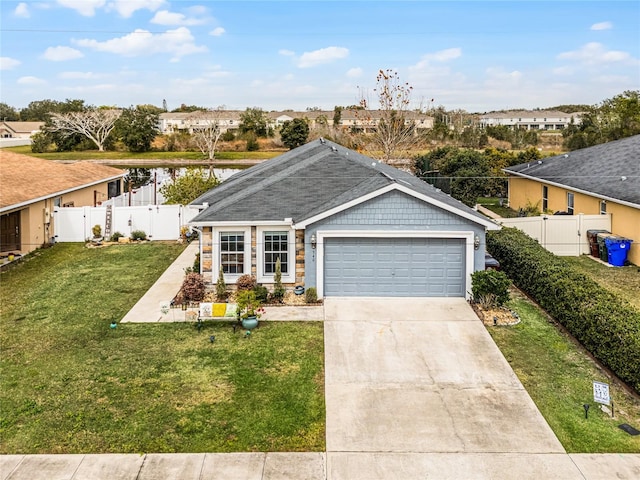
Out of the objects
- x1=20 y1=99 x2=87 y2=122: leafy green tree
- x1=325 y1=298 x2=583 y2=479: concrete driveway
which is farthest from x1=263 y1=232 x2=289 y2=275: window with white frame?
x1=20 y1=99 x2=87 y2=122: leafy green tree

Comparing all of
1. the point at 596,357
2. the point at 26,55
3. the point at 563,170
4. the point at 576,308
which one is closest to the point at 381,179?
the point at 576,308

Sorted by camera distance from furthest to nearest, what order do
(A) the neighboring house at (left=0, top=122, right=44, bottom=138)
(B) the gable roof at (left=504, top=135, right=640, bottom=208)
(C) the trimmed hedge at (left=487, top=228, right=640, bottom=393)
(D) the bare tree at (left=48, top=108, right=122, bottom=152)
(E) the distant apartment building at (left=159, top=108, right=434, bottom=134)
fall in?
(A) the neighboring house at (left=0, top=122, right=44, bottom=138), (E) the distant apartment building at (left=159, top=108, right=434, bottom=134), (D) the bare tree at (left=48, top=108, right=122, bottom=152), (B) the gable roof at (left=504, top=135, right=640, bottom=208), (C) the trimmed hedge at (left=487, top=228, right=640, bottom=393)

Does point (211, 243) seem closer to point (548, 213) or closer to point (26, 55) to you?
point (548, 213)

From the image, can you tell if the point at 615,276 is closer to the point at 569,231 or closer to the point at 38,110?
the point at 569,231

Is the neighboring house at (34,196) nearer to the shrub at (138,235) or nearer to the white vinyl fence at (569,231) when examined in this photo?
the shrub at (138,235)

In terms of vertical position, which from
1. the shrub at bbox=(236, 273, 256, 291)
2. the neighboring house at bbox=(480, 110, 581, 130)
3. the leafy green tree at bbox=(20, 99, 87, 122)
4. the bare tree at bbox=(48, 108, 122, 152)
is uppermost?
the leafy green tree at bbox=(20, 99, 87, 122)

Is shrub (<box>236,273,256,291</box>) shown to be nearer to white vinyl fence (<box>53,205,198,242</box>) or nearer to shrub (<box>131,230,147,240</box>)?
white vinyl fence (<box>53,205,198,242</box>)
